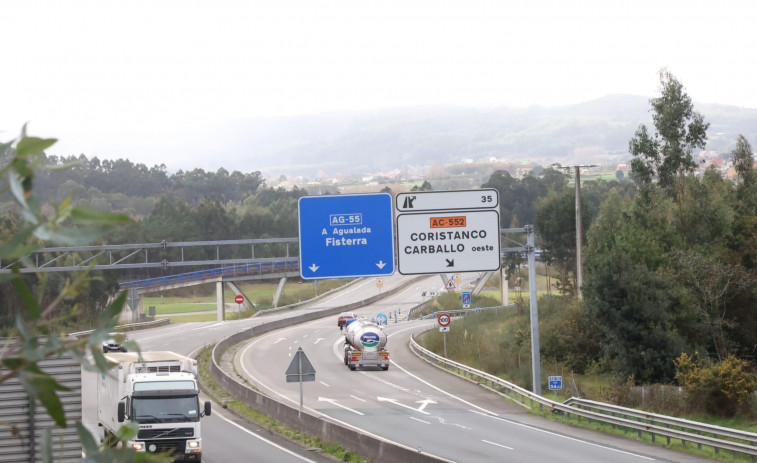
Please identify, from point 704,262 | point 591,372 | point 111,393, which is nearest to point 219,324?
point 591,372

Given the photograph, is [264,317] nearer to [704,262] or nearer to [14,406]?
[704,262]

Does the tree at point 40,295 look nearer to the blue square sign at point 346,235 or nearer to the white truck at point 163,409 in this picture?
the white truck at point 163,409

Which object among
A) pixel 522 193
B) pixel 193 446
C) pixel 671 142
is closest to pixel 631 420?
pixel 193 446

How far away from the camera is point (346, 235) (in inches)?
971

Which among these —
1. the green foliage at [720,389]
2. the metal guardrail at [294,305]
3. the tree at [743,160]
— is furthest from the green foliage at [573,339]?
the metal guardrail at [294,305]

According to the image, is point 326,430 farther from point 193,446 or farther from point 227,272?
point 227,272

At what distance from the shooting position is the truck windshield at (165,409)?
21.8 metres

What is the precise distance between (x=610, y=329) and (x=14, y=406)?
3342 centimetres

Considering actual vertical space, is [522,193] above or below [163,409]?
above

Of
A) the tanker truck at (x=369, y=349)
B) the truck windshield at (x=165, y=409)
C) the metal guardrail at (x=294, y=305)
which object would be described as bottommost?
A: the metal guardrail at (x=294, y=305)

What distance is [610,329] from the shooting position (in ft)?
137

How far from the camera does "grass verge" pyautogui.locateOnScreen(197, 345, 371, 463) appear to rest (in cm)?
2334

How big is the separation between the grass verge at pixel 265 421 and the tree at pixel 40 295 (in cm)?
1922

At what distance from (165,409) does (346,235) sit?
6283 millimetres
